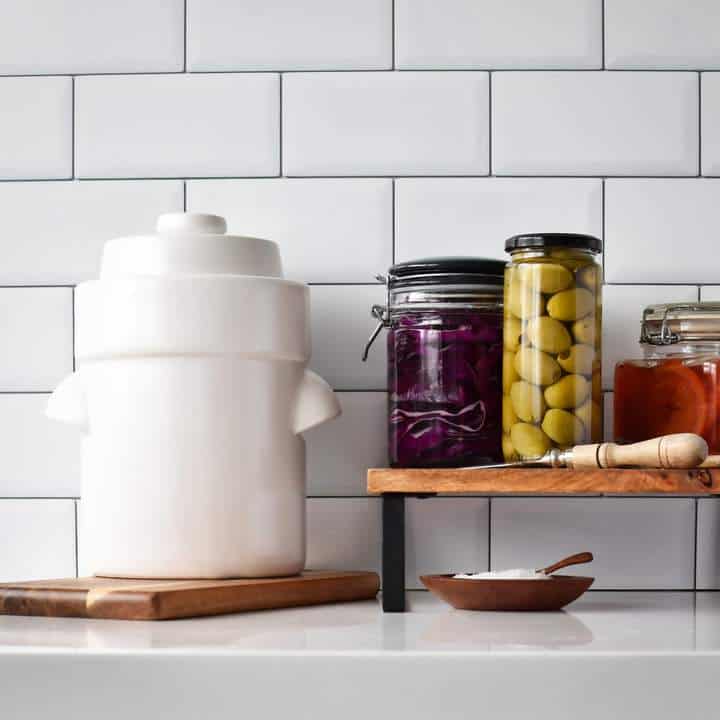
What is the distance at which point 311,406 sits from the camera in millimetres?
1065

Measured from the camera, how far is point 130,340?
3.35ft

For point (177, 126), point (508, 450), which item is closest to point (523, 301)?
point (508, 450)

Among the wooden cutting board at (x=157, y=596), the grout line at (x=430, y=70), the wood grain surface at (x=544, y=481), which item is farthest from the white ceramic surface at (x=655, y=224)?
the wooden cutting board at (x=157, y=596)

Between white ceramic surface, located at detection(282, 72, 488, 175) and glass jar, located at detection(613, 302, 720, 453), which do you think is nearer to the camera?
glass jar, located at detection(613, 302, 720, 453)

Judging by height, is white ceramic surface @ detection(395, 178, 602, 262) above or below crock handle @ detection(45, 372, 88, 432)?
above

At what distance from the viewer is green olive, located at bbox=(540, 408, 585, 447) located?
100 cm

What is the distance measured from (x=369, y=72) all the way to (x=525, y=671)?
2.36 feet

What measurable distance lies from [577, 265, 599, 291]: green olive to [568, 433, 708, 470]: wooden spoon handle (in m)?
0.15

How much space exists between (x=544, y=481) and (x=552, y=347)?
0.12 meters

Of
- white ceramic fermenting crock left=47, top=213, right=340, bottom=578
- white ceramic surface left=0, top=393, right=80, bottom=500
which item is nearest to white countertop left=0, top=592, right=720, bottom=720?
white ceramic fermenting crock left=47, top=213, right=340, bottom=578

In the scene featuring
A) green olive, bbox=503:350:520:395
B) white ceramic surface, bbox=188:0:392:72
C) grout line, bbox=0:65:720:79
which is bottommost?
green olive, bbox=503:350:520:395

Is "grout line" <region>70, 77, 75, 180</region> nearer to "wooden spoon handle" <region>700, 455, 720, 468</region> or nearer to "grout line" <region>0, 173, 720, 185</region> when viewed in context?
"grout line" <region>0, 173, 720, 185</region>

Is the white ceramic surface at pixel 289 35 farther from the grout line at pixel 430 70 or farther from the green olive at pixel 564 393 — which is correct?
the green olive at pixel 564 393

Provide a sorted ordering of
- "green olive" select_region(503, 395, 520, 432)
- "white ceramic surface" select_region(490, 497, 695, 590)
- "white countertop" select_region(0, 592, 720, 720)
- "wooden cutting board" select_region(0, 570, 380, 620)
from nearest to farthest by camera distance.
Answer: "white countertop" select_region(0, 592, 720, 720), "wooden cutting board" select_region(0, 570, 380, 620), "green olive" select_region(503, 395, 520, 432), "white ceramic surface" select_region(490, 497, 695, 590)
